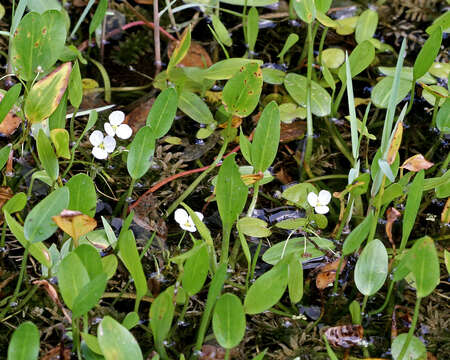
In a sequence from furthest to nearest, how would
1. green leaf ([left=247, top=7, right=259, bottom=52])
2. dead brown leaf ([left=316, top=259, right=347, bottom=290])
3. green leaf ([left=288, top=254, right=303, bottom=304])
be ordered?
1. green leaf ([left=247, top=7, right=259, bottom=52])
2. dead brown leaf ([left=316, top=259, right=347, bottom=290])
3. green leaf ([left=288, top=254, right=303, bottom=304])

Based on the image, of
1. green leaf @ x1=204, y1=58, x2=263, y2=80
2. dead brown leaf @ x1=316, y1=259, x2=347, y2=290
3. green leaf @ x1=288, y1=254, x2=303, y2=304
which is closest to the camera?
green leaf @ x1=288, y1=254, x2=303, y2=304

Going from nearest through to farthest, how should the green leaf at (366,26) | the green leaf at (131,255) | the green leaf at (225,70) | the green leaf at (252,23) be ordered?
1. the green leaf at (131,255)
2. the green leaf at (225,70)
3. the green leaf at (252,23)
4. the green leaf at (366,26)

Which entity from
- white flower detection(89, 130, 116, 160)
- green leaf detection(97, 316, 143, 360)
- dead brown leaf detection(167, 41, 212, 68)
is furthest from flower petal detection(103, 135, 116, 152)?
green leaf detection(97, 316, 143, 360)

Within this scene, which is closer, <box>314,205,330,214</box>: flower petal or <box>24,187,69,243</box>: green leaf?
<box>24,187,69,243</box>: green leaf

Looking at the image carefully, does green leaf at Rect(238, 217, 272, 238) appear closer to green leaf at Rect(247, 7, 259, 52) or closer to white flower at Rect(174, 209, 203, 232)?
white flower at Rect(174, 209, 203, 232)

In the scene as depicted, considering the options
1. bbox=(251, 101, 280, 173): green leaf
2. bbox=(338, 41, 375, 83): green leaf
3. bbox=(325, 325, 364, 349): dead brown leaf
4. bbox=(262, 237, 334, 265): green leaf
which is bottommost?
bbox=(325, 325, 364, 349): dead brown leaf

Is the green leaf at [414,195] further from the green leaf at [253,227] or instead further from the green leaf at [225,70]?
the green leaf at [225,70]

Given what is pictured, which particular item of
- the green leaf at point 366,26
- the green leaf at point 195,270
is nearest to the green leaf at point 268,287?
the green leaf at point 195,270
